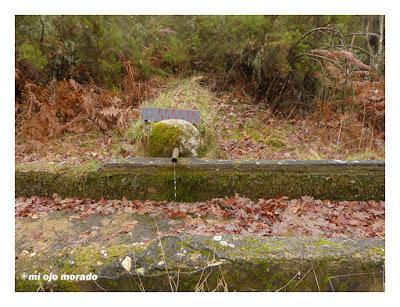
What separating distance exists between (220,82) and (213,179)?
16.1 ft

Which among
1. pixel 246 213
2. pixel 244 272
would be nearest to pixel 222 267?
pixel 244 272

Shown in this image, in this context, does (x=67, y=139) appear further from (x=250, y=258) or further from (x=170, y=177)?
(x=250, y=258)

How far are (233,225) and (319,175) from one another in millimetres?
1541

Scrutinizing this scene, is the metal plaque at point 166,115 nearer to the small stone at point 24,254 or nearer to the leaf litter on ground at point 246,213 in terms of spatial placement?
the leaf litter on ground at point 246,213

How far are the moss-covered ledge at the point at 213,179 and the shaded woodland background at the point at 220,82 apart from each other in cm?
139

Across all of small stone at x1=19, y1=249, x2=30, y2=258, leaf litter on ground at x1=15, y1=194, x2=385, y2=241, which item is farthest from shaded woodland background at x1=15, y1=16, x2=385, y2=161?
small stone at x1=19, y1=249, x2=30, y2=258

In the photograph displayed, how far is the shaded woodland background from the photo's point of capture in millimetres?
6559

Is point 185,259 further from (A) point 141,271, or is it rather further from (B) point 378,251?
(B) point 378,251

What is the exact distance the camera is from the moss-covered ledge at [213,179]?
4.47 metres

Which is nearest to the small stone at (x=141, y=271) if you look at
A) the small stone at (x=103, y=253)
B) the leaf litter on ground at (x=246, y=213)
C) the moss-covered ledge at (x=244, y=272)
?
the moss-covered ledge at (x=244, y=272)

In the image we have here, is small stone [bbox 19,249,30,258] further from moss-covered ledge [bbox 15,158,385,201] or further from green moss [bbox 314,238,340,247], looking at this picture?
green moss [bbox 314,238,340,247]

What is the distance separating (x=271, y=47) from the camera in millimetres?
7504

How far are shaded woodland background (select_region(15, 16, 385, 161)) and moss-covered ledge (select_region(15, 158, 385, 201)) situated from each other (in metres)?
1.39

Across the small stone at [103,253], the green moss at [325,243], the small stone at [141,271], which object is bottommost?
the small stone at [141,271]
